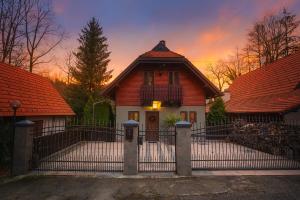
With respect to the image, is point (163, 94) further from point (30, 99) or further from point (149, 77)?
point (30, 99)

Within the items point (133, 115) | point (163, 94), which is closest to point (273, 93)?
point (163, 94)

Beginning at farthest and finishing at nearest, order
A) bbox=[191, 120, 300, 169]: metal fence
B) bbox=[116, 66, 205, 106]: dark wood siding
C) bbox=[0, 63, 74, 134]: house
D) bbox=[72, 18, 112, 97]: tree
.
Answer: bbox=[72, 18, 112, 97]: tree < bbox=[116, 66, 205, 106]: dark wood siding < bbox=[0, 63, 74, 134]: house < bbox=[191, 120, 300, 169]: metal fence

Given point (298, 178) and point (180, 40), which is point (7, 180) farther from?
point (180, 40)

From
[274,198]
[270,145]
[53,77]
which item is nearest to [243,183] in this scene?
[274,198]

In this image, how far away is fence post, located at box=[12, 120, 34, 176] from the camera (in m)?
7.04

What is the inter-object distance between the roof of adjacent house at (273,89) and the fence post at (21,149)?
11921 mm

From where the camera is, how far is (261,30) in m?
24.0

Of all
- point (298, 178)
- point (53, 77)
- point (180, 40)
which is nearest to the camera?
point (298, 178)

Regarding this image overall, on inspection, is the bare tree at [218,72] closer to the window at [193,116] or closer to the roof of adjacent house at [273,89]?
the roof of adjacent house at [273,89]

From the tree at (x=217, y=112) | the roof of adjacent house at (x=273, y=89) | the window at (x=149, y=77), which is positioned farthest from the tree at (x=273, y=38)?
the window at (x=149, y=77)

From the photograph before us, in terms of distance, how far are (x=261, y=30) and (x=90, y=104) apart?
21.5 metres

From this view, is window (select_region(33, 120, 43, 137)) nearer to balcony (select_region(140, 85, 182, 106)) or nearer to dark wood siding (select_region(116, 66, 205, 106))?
dark wood siding (select_region(116, 66, 205, 106))

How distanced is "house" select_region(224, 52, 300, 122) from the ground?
5.50 m

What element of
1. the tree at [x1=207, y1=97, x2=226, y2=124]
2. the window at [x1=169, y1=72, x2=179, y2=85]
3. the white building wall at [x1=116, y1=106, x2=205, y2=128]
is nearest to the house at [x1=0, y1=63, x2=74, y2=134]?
the white building wall at [x1=116, y1=106, x2=205, y2=128]
